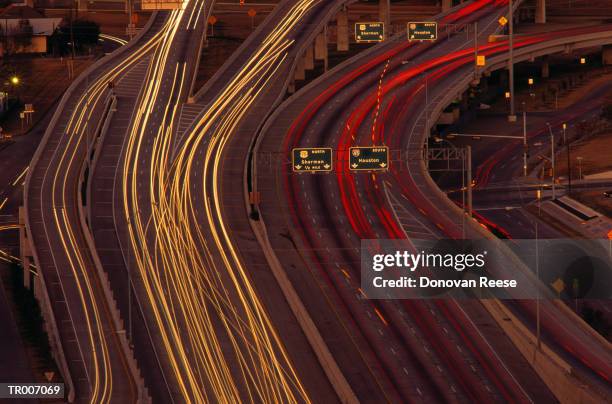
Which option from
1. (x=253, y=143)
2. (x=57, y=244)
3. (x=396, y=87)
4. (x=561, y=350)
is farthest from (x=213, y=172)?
(x=561, y=350)

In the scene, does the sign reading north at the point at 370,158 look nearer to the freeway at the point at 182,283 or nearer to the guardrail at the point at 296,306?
the guardrail at the point at 296,306

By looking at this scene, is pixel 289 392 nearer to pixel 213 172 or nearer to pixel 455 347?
pixel 455 347

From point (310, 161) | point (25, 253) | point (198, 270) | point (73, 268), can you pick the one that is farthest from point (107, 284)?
point (310, 161)

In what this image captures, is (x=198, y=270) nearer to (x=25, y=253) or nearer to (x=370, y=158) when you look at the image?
(x=25, y=253)

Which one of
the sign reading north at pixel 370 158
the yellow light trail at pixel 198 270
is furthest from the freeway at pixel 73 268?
the sign reading north at pixel 370 158

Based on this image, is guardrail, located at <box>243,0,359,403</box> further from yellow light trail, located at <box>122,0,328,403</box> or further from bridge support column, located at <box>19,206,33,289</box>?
bridge support column, located at <box>19,206,33,289</box>
